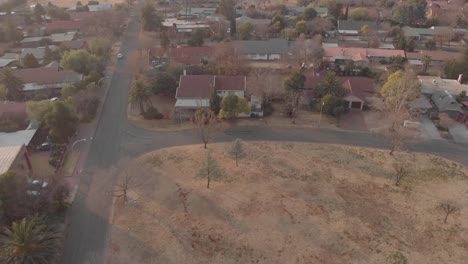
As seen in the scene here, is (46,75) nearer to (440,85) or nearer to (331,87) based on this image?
(331,87)

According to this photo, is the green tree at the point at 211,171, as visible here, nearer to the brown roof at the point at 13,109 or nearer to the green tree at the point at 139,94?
the green tree at the point at 139,94

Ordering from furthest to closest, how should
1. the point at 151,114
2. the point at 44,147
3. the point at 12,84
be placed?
1. the point at 12,84
2. the point at 151,114
3. the point at 44,147

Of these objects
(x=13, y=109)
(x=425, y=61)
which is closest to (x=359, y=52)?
(x=425, y=61)

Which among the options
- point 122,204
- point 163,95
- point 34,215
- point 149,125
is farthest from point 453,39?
point 34,215

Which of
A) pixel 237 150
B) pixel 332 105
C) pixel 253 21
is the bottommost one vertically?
pixel 237 150

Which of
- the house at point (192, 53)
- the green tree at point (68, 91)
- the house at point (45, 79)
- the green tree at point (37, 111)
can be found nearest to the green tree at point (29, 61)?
the house at point (45, 79)

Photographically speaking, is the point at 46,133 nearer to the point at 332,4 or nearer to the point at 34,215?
the point at 34,215

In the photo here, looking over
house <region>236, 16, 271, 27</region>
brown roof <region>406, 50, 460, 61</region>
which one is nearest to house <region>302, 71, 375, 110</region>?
brown roof <region>406, 50, 460, 61</region>
